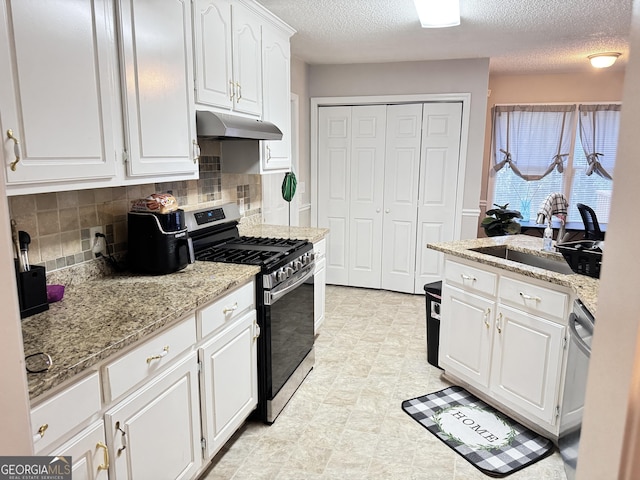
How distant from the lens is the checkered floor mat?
86.5 inches

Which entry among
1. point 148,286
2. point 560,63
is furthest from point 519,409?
point 560,63

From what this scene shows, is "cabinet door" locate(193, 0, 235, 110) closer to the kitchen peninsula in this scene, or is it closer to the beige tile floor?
the kitchen peninsula

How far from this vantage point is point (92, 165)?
5.40 ft

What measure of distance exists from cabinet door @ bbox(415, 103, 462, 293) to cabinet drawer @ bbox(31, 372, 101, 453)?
3.80 m

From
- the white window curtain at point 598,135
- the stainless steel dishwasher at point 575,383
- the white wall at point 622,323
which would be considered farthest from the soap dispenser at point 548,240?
the white window curtain at point 598,135

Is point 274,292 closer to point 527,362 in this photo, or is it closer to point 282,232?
point 282,232

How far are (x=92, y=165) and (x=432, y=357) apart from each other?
249 cm

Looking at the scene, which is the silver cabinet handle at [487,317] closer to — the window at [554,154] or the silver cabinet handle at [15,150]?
the silver cabinet handle at [15,150]

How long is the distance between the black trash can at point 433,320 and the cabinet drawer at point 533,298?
64 cm

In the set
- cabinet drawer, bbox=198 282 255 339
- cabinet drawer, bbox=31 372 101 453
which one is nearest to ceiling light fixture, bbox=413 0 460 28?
cabinet drawer, bbox=198 282 255 339

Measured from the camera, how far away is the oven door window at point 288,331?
246 centimetres

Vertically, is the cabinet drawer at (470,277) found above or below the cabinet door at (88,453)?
above

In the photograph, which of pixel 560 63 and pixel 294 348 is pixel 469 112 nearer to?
pixel 560 63

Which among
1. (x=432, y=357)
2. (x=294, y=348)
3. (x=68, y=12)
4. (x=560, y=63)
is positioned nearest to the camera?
(x=68, y=12)
